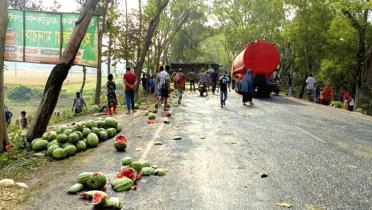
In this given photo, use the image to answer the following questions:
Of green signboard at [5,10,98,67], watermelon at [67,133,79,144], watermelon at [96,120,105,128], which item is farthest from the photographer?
green signboard at [5,10,98,67]

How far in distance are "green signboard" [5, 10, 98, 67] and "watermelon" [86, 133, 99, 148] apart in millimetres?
7179

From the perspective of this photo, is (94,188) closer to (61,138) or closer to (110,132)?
(61,138)

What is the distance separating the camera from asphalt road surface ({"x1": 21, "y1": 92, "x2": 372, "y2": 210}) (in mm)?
4691

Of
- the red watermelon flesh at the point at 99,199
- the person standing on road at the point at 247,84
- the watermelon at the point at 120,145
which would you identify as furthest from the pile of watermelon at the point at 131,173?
the person standing on road at the point at 247,84

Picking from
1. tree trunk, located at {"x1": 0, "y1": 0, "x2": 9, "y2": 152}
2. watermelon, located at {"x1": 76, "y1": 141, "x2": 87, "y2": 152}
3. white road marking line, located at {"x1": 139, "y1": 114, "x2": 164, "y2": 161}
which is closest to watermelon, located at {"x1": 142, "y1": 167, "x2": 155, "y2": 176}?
white road marking line, located at {"x1": 139, "y1": 114, "x2": 164, "y2": 161}

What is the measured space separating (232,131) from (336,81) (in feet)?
89.8

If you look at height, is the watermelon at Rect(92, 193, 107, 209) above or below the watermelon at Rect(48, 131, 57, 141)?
below

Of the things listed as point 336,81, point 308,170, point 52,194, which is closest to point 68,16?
point 52,194

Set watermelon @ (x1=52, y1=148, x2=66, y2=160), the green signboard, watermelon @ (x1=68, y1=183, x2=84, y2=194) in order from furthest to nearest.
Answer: the green signboard < watermelon @ (x1=52, y1=148, x2=66, y2=160) < watermelon @ (x1=68, y1=183, x2=84, y2=194)

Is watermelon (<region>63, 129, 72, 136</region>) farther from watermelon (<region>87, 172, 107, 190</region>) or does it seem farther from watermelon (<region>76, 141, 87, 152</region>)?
watermelon (<region>87, 172, 107, 190</region>)

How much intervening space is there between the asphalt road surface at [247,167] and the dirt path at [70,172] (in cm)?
3

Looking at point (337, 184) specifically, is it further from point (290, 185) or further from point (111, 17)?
point (111, 17)

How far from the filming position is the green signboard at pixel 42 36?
46.8ft

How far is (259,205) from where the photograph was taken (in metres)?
4.52
